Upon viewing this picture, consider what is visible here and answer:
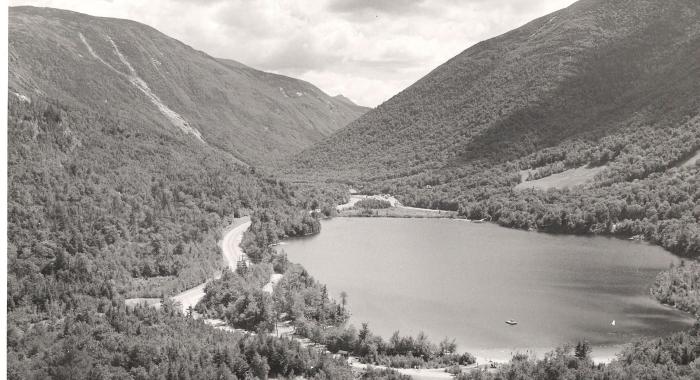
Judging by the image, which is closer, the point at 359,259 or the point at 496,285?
the point at 496,285

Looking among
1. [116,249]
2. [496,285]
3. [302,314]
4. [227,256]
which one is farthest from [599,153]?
[116,249]

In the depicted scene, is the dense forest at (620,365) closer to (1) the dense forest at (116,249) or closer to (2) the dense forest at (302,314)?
(2) the dense forest at (302,314)

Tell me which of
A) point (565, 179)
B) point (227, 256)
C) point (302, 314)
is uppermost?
point (565, 179)

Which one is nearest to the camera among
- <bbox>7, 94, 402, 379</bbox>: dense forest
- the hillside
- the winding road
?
<bbox>7, 94, 402, 379</bbox>: dense forest

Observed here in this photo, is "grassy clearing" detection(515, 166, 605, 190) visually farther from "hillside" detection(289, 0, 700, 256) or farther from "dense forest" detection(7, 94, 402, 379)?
"dense forest" detection(7, 94, 402, 379)

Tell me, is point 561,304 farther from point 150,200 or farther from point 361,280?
point 150,200

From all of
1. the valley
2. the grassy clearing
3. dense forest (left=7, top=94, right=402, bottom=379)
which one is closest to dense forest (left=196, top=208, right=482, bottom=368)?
the valley

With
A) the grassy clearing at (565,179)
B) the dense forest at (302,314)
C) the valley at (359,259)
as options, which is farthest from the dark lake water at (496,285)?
the grassy clearing at (565,179)

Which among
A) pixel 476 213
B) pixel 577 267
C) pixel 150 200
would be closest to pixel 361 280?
pixel 577 267

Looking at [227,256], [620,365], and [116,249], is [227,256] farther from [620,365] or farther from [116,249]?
[620,365]
